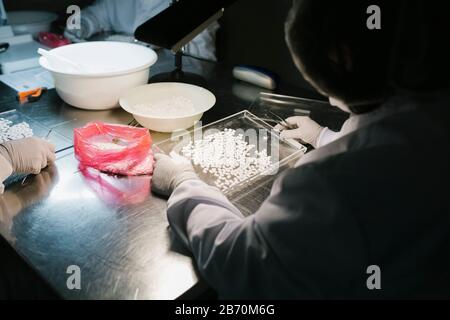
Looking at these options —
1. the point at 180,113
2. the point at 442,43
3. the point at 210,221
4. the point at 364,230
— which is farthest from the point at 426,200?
the point at 180,113

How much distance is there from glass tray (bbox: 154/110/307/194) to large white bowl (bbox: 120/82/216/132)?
0.04m

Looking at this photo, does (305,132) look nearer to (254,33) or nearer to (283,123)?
(283,123)

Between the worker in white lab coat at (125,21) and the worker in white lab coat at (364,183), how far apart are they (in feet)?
5.32

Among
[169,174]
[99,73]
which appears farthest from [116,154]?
[99,73]

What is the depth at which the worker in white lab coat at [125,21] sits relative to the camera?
2.33 meters

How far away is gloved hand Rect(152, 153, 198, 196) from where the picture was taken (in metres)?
1.01

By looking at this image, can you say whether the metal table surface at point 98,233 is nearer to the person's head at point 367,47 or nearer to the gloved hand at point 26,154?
the gloved hand at point 26,154

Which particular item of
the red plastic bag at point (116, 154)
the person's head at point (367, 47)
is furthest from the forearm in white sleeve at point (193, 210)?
the person's head at point (367, 47)

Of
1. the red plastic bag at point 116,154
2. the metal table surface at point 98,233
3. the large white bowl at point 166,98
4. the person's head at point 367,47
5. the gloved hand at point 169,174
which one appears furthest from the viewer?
the large white bowl at point 166,98

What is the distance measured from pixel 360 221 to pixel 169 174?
21.2 inches

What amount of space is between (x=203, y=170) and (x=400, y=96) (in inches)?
24.1

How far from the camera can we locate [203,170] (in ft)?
3.74

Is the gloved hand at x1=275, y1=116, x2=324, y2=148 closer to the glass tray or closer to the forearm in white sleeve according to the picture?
the glass tray

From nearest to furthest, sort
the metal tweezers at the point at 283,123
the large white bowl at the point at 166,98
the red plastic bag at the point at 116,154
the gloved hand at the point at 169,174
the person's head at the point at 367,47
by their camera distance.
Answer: the person's head at the point at 367,47, the gloved hand at the point at 169,174, the red plastic bag at the point at 116,154, the large white bowl at the point at 166,98, the metal tweezers at the point at 283,123
